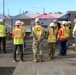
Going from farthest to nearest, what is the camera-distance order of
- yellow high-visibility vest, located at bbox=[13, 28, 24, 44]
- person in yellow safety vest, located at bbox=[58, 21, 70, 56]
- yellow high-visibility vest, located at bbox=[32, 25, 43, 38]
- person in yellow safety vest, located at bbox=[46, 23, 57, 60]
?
1. person in yellow safety vest, located at bbox=[58, 21, 70, 56]
2. person in yellow safety vest, located at bbox=[46, 23, 57, 60]
3. yellow high-visibility vest, located at bbox=[13, 28, 24, 44]
4. yellow high-visibility vest, located at bbox=[32, 25, 43, 38]

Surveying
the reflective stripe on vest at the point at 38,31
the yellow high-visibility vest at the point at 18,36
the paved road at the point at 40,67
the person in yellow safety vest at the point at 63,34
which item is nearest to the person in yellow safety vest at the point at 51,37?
the paved road at the point at 40,67

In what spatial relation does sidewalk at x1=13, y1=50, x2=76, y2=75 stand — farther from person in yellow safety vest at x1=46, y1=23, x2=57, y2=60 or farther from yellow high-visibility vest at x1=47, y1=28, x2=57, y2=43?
yellow high-visibility vest at x1=47, y1=28, x2=57, y2=43

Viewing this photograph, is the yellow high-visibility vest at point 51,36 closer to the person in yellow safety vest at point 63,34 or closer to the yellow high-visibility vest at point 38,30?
the yellow high-visibility vest at point 38,30

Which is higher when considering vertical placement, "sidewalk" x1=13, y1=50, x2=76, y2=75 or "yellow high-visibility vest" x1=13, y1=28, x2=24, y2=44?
"yellow high-visibility vest" x1=13, y1=28, x2=24, y2=44

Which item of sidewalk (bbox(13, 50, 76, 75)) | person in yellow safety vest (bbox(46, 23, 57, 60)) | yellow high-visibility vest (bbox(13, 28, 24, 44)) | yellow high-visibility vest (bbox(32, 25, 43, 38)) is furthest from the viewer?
person in yellow safety vest (bbox(46, 23, 57, 60))

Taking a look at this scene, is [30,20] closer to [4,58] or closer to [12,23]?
[12,23]

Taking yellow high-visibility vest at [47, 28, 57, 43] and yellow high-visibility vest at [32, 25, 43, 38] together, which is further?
yellow high-visibility vest at [47, 28, 57, 43]

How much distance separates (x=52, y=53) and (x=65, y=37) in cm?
133

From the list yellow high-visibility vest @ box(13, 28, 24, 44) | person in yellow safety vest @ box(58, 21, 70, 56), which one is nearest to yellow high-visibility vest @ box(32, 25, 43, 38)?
yellow high-visibility vest @ box(13, 28, 24, 44)

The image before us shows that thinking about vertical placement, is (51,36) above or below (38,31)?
below

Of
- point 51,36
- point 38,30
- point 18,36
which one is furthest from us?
point 51,36

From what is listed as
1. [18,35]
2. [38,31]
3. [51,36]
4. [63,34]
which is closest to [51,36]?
[51,36]

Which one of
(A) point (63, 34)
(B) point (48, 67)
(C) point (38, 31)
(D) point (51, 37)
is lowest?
(B) point (48, 67)

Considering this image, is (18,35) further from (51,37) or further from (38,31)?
(51,37)
